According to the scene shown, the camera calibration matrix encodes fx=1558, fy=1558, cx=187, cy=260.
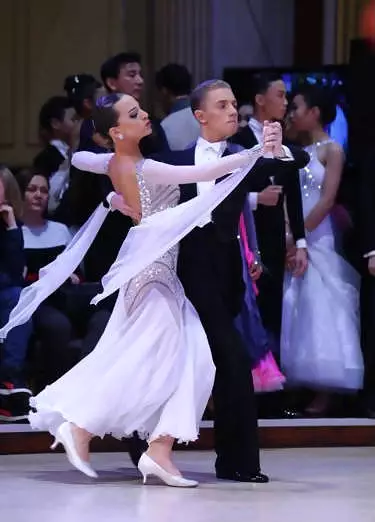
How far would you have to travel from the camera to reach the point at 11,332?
24.0ft

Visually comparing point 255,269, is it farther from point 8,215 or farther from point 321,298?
point 8,215

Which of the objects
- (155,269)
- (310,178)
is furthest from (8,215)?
(155,269)

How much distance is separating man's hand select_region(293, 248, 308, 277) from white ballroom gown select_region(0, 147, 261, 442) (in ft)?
5.78

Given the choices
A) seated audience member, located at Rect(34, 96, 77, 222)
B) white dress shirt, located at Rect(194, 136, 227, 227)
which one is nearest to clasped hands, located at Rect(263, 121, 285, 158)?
white dress shirt, located at Rect(194, 136, 227, 227)

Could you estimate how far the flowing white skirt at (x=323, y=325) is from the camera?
7.56 metres

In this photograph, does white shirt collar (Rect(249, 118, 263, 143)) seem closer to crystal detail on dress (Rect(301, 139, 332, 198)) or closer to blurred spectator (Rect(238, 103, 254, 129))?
crystal detail on dress (Rect(301, 139, 332, 198))

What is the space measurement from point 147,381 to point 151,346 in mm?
131

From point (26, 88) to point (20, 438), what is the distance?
11.7 feet

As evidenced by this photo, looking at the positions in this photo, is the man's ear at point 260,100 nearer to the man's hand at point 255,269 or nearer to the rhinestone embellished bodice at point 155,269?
the man's hand at point 255,269

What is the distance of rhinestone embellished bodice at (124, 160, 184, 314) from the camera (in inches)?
231

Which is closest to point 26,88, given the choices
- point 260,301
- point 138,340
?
point 260,301

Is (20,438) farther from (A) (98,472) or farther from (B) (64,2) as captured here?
(B) (64,2)

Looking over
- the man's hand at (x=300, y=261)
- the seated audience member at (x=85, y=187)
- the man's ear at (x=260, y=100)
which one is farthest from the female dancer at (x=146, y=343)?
the man's hand at (x=300, y=261)

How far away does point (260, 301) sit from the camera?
764cm
